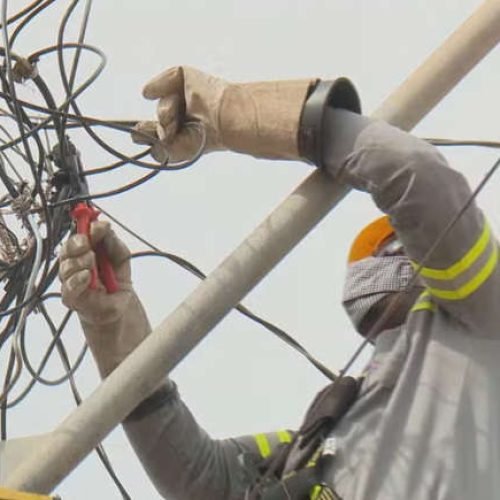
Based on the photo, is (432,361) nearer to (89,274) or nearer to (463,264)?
(463,264)

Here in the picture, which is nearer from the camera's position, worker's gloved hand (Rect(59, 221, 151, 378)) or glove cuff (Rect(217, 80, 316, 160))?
glove cuff (Rect(217, 80, 316, 160))

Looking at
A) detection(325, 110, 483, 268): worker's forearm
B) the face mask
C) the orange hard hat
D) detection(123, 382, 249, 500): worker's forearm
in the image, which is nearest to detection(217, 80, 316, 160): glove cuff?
detection(325, 110, 483, 268): worker's forearm

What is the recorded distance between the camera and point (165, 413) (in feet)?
14.9

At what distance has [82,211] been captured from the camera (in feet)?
13.8

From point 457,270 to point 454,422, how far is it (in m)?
0.38

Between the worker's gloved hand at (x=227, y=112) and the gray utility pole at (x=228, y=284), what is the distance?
0.19m

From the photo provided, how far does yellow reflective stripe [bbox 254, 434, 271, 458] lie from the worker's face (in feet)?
1.98

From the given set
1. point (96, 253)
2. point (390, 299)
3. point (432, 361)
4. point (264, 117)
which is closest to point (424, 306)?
point (432, 361)

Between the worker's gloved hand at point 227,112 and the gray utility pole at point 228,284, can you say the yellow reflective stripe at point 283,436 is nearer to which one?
the worker's gloved hand at point 227,112

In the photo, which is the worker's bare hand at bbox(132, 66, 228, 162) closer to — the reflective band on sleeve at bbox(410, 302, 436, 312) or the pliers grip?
the pliers grip

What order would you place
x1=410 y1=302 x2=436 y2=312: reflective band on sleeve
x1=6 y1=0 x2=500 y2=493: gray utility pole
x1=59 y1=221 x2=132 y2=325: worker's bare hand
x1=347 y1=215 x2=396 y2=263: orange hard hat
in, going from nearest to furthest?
x1=6 y1=0 x2=500 y2=493: gray utility pole, x1=410 y1=302 x2=436 y2=312: reflective band on sleeve, x1=59 y1=221 x2=132 y2=325: worker's bare hand, x1=347 y1=215 x2=396 y2=263: orange hard hat

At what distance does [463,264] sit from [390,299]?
53 cm

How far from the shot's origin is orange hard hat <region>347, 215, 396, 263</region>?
446 cm

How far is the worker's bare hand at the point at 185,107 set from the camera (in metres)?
3.96
